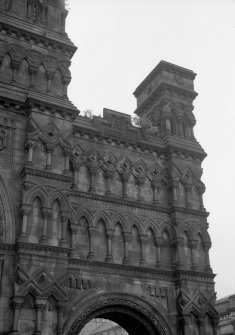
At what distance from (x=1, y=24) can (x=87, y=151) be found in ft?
22.3

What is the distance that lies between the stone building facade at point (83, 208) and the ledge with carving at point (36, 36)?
5 centimetres

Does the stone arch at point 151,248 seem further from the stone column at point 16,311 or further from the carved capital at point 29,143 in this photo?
the stone column at point 16,311

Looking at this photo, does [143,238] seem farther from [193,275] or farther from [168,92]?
[168,92]

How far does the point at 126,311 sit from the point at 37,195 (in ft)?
20.5

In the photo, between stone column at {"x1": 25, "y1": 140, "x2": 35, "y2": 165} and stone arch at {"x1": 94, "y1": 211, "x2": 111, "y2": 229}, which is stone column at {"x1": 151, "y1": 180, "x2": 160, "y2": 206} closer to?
stone arch at {"x1": 94, "y1": 211, "x2": 111, "y2": 229}

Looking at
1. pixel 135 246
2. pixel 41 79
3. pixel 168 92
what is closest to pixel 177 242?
pixel 135 246

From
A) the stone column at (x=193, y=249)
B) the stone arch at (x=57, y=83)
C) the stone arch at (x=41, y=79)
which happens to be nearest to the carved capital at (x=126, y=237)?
the stone column at (x=193, y=249)

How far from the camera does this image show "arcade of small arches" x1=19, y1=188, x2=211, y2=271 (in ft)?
61.7

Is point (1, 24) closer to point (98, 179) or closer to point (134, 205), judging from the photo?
point (98, 179)

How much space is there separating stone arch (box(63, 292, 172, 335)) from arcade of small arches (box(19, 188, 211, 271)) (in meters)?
1.59

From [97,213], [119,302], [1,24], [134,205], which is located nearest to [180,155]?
[134,205]

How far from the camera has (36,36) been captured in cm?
2230

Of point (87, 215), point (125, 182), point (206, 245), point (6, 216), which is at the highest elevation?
point (125, 182)

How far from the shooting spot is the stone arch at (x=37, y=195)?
18.8 meters
